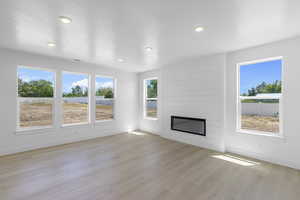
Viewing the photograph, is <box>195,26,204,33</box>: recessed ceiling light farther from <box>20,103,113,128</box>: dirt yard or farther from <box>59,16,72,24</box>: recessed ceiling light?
<box>20,103,113,128</box>: dirt yard

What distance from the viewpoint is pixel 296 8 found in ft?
5.96

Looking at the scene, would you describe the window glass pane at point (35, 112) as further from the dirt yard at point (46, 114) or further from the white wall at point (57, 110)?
the white wall at point (57, 110)

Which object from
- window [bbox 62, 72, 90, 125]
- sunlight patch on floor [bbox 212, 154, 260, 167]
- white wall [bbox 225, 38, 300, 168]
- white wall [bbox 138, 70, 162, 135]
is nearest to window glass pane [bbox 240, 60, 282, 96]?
white wall [bbox 225, 38, 300, 168]

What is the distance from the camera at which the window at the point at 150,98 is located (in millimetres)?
5801

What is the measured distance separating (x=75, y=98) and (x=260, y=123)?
205 inches

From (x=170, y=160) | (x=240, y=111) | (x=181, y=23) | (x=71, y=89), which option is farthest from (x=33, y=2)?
(x=240, y=111)

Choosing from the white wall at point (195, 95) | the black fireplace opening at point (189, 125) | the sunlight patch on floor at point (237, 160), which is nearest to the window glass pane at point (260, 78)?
the white wall at point (195, 95)

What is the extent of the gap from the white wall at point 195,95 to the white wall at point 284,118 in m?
0.42

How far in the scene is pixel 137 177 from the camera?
2438 millimetres

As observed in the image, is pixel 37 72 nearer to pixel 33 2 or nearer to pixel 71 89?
pixel 71 89

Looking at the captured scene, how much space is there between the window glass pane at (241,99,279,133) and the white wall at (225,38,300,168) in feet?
0.69

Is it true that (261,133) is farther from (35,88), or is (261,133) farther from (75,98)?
(35,88)

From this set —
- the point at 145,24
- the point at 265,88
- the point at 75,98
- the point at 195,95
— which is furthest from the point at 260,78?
the point at 75,98

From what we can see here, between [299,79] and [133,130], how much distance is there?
5233 mm
